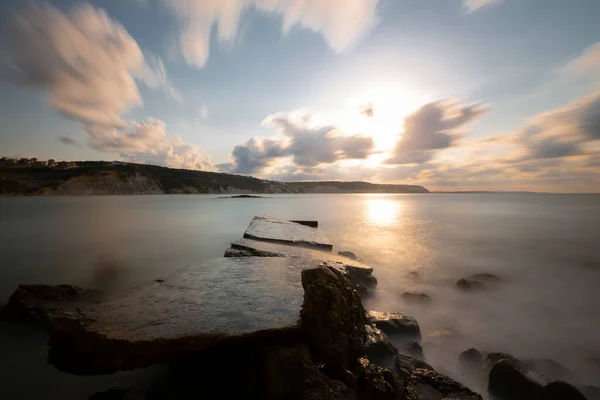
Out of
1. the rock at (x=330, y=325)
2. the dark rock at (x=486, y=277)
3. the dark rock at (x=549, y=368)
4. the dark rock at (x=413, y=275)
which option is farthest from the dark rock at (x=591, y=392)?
the dark rock at (x=486, y=277)

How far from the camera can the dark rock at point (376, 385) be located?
2717mm

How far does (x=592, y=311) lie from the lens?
291 inches

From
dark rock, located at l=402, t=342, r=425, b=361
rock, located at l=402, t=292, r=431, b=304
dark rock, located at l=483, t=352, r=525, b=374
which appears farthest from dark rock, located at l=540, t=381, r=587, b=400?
rock, located at l=402, t=292, r=431, b=304

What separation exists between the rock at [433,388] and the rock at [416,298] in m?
4.31

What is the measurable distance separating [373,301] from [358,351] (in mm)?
4444

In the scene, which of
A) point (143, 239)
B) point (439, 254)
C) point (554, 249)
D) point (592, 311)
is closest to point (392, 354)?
point (592, 311)

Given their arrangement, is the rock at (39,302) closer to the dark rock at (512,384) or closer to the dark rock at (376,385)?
the dark rock at (376,385)

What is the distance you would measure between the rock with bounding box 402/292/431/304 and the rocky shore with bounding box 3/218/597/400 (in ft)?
9.83

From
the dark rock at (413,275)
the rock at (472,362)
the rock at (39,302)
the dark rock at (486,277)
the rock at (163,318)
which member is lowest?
Answer: the dark rock at (413,275)

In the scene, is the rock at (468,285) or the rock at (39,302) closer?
the rock at (39,302)

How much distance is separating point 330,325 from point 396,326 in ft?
9.00

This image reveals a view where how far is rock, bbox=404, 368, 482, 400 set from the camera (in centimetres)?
301

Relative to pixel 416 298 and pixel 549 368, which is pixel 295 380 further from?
pixel 416 298

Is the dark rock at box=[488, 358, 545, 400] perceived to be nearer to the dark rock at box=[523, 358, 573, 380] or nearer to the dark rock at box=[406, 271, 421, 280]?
the dark rock at box=[523, 358, 573, 380]
